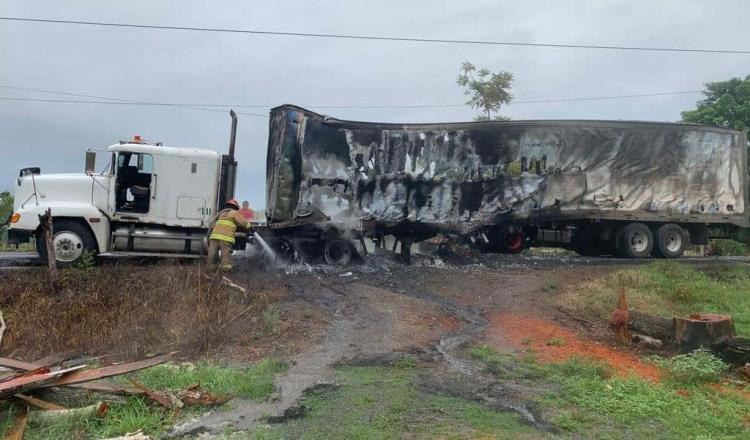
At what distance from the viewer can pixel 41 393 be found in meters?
4.59

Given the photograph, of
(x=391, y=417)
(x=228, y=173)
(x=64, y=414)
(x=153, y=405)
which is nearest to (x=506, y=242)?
(x=228, y=173)

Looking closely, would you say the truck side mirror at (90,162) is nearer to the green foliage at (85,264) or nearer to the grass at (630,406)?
the green foliage at (85,264)

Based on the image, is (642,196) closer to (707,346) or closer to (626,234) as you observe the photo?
(626,234)

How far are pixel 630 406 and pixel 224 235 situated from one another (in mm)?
7594

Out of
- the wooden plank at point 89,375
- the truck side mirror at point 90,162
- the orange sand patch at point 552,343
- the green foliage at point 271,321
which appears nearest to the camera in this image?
the wooden plank at point 89,375

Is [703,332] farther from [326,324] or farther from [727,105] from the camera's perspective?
[727,105]

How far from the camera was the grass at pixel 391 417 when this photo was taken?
13.9 feet

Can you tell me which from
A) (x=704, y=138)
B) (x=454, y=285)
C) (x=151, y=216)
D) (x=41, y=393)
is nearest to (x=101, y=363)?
(x=41, y=393)

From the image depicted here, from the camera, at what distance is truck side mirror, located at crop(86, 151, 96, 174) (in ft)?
37.7

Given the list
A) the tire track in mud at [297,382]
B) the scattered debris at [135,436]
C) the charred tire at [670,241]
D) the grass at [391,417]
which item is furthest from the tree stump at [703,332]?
the charred tire at [670,241]

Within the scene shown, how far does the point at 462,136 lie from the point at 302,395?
29.4 ft

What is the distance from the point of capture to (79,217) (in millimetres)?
11016

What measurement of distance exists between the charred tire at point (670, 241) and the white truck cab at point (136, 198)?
1071 cm

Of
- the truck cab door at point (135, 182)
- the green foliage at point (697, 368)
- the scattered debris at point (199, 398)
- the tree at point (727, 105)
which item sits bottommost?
the scattered debris at point (199, 398)
